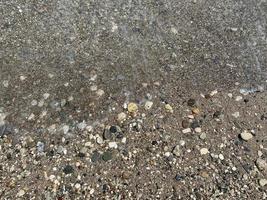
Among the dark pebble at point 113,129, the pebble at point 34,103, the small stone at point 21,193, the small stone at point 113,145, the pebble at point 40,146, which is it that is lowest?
the small stone at point 21,193

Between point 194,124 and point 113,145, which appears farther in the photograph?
point 194,124

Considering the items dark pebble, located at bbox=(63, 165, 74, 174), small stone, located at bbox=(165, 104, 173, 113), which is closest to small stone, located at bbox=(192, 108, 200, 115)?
small stone, located at bbox=(165, 104, 173, 113)

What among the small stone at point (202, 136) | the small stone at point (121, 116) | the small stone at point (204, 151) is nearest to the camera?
the small stone at point (204, 151)

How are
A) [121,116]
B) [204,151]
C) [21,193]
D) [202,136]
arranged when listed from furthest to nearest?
[121,116]
[202,136]
[204,151]
[21,193]

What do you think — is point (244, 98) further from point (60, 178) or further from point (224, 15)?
point (60, 178)

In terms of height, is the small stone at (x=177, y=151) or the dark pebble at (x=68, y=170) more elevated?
the small stone at (x=177, y=151)

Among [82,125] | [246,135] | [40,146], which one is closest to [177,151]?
[246,135]

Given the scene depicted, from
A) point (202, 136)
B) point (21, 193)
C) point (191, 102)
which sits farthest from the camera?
point (191, 102)

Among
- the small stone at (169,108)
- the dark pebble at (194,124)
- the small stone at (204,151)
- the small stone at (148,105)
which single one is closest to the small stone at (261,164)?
the small stone at (204,151)

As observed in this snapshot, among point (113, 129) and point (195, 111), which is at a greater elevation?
point (195, 111)

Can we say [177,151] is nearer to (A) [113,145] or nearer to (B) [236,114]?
(A) [113,145]

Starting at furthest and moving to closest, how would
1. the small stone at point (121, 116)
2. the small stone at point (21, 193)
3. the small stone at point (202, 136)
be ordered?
the small stone at point (121, 116)
the small stone at point (202, 136)
the small stone at point (21, 193)

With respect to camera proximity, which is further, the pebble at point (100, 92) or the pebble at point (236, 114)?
the pebble at point (100, 92)

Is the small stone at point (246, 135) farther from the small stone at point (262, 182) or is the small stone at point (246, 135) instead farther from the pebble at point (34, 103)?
the pebble at point (34, 103)
